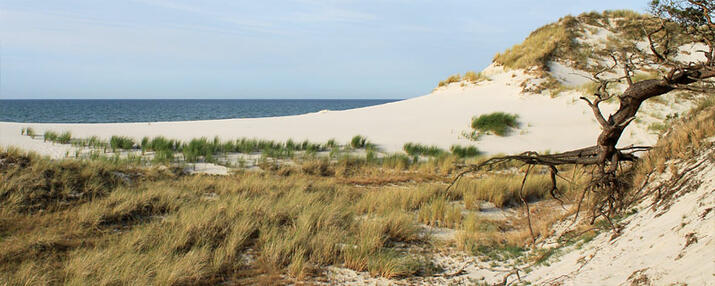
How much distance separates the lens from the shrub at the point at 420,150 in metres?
12.0

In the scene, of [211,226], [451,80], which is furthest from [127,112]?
[211,226]

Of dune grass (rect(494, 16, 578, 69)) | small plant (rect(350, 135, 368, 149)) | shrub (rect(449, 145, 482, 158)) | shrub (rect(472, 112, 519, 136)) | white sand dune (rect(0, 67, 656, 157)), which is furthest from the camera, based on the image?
dune grass (rect(494, 16, 578, 69))

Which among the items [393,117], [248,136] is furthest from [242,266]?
[393,117]

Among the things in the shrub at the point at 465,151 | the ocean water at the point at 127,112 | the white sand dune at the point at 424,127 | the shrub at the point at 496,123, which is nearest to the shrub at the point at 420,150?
the shrub at the point at 465,151

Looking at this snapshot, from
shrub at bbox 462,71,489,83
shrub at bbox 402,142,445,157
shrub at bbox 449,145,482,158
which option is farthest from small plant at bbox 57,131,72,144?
shrub at bbox 462,71,489,83

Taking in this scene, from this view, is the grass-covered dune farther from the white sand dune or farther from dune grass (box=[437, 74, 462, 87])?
dune grass (box=[437, 74, 462, 87])

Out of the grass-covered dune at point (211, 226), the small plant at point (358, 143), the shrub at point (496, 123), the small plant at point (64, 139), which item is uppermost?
the shrub at point (496, 123)

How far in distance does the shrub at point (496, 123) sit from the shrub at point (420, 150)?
3032 millimetres

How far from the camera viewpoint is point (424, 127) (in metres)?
15.7

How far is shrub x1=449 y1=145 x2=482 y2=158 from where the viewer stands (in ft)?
39.7

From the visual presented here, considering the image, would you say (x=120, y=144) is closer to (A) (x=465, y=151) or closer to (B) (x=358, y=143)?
(B) (x=358, y=143)

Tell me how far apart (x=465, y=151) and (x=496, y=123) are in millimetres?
3050

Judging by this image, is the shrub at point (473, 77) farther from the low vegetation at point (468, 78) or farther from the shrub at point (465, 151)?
the shrub at point (465, 151)

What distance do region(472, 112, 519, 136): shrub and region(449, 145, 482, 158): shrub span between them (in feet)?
7.53
